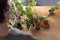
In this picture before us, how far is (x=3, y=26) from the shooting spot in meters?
0.91

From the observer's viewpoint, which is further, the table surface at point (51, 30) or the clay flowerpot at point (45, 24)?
the clay flowerpot at point (45, 24)

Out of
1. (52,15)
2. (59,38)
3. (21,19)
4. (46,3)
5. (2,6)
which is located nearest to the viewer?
(2,6)

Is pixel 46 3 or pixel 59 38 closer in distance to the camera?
pixel 59 38

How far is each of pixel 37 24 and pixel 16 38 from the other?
1.12m

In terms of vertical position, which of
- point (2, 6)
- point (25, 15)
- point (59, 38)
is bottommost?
point (59, 38)

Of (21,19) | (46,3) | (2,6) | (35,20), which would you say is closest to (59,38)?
(35,20)

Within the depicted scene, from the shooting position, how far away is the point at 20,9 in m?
1.97

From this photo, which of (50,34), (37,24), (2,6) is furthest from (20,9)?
(2,6)

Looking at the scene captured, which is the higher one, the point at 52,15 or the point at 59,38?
the point at 52,15

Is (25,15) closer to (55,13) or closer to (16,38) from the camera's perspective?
(55,13)

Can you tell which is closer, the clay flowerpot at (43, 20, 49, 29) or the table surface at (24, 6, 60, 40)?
the table surface at (24, 6, 60, 40)

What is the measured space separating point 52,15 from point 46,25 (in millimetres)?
326

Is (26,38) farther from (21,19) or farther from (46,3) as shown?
(46,3)

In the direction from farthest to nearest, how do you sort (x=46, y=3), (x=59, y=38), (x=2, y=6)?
(x=46, y=3), (x=59, y=38), (x=2, y=6)
